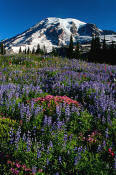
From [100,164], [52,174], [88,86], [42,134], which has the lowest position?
[52,174]

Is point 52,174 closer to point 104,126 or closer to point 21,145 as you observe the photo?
point 21,145

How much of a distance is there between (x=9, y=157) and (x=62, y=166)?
43.5 inches

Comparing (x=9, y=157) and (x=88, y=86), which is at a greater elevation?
(x=88, y=86)

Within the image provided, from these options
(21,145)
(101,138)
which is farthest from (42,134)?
(101,138)

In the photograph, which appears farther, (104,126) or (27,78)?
(27,78)

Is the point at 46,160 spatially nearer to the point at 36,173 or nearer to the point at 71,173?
the point at 36,173

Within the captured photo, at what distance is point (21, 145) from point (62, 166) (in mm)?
940

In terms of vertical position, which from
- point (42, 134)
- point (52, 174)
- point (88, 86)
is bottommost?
point (52, 174)

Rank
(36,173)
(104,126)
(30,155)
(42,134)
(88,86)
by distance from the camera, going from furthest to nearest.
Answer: (88,86) < (104,126) < (42,134) < (30,155) < (36,173)

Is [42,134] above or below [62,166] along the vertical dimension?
above

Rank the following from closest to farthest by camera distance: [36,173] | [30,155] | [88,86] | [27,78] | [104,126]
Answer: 1. [36,173]
2. [30,155]
3. [104,126]
4. [88,86]
5. [27,78]

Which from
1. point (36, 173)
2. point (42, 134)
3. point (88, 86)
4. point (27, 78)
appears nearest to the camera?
point (36, 173)

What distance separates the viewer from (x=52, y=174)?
122 inches

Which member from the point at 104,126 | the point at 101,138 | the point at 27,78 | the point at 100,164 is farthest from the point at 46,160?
the point at 27,78
